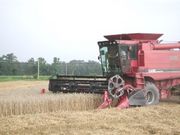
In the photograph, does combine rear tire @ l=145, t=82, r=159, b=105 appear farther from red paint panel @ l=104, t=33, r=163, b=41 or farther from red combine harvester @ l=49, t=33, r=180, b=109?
red paint panel @ l=104, t=33, r=163, b=41

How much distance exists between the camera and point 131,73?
1496 centimetres

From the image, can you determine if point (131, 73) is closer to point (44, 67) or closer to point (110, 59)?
point (110, 59)

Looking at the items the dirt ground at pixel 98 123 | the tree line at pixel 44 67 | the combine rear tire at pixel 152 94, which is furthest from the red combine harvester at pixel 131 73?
the tree line at pixel 44 67

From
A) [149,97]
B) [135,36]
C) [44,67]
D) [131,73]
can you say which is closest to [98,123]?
[131,73]

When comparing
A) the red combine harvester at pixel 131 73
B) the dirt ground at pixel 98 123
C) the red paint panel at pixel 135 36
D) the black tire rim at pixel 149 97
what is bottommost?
the dirt ground at pixel 98 123

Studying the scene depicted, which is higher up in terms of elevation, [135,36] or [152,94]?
[135,36]

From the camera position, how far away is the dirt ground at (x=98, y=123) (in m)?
9.30

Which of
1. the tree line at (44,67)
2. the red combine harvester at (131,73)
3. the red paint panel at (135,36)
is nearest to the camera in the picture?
the red combine harvester at (131,73)

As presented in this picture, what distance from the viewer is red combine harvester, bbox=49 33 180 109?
14.4 m

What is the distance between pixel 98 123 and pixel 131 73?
16.3 feet

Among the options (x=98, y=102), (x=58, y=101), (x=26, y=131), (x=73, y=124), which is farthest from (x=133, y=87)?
(x=26, y=131)

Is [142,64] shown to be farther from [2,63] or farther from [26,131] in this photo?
[2,63]

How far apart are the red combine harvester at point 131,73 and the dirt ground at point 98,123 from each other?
1.99m

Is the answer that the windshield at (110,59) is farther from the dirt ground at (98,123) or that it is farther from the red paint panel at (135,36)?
the dirt ground at (98,123)
